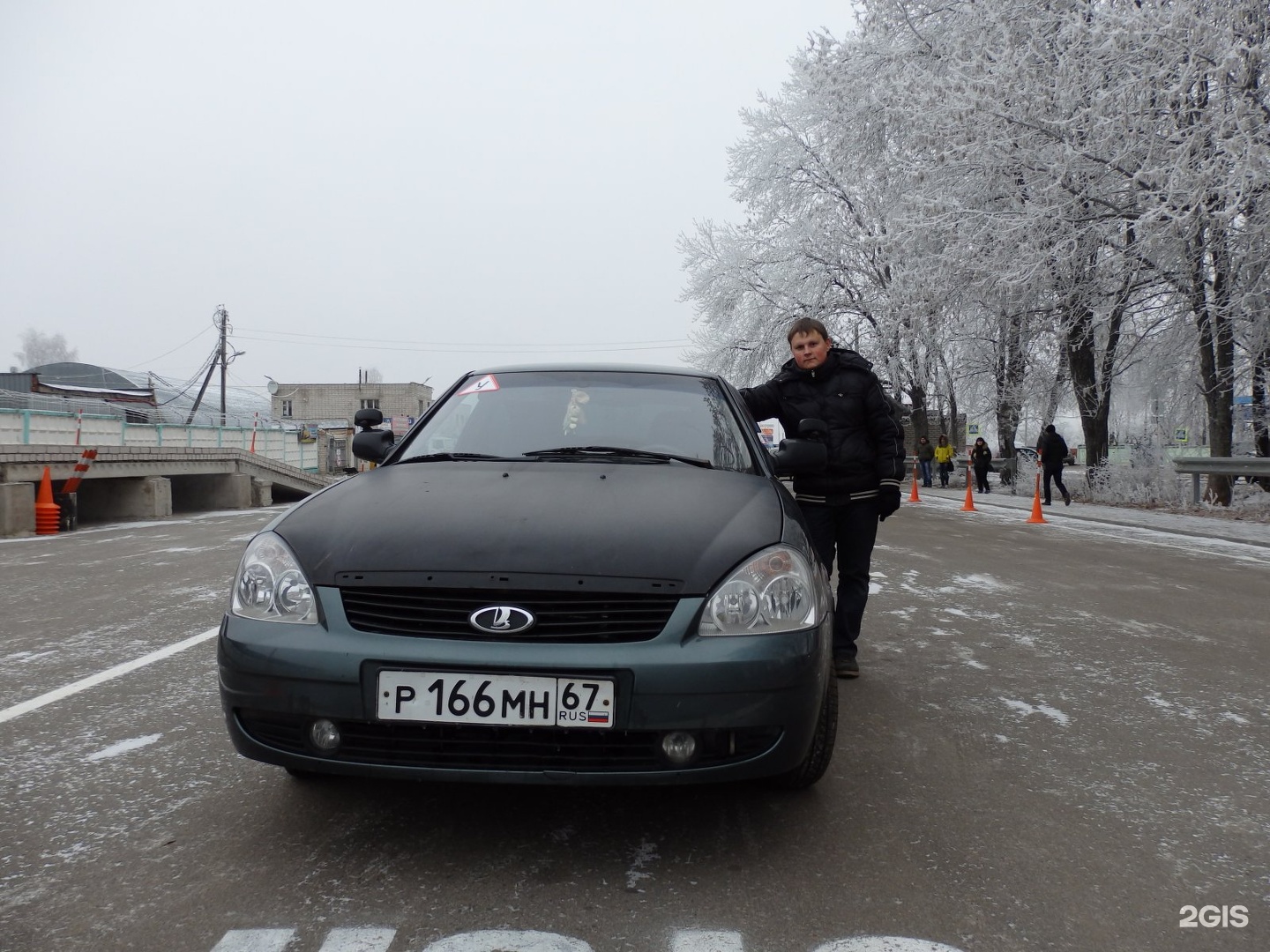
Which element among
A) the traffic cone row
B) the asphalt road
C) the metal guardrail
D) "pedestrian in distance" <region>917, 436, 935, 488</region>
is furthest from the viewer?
"pedestrian in distance" <region>917, 436, 935, 488</region>

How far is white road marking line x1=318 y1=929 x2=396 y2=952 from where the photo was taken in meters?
2.09

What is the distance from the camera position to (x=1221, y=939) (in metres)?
2.19

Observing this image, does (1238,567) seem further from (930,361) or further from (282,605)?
(930,361)

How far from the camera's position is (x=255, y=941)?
83.4 inches

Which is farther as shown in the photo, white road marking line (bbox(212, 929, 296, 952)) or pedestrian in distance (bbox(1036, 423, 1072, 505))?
pedestrian in distance (bbox(1036, 423, 1072, 505))

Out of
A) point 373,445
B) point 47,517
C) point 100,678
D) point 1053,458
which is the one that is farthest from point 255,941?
point 1053,458

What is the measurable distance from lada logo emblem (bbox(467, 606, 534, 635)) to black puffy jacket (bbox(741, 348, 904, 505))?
2297mm

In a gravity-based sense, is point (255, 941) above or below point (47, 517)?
below

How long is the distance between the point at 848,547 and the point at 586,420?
158 cm

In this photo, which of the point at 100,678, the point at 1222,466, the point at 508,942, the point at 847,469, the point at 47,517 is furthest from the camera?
the point at 1222,466

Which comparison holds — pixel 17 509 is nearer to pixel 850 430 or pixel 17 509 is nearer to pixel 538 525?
pixel 850 430

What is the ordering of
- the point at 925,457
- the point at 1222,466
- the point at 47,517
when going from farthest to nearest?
the point at 925,457
the point at 1222,466
the point at 47,517

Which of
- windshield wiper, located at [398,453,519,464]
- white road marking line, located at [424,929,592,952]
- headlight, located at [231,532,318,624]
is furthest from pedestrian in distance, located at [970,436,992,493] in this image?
white road marking line, located at [424,929,592,952]

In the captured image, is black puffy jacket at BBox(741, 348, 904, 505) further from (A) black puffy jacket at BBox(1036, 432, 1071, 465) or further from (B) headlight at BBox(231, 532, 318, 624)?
(A) black puffy jacket at BBox(1036, 432, 1071, 465)
